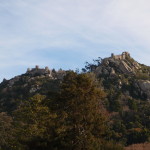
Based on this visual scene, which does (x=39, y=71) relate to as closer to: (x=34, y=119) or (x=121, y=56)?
(x=121, y=56)

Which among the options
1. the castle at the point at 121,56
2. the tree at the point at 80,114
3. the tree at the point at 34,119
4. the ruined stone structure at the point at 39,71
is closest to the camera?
the tree at the point at 80,114

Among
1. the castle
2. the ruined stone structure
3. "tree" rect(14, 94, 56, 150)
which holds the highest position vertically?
the castle

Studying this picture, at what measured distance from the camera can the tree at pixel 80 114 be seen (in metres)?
29.4

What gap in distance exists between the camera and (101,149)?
99.3 feet

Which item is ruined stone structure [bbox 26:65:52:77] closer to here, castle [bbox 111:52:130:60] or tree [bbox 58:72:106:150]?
castle [bbox 111:52:130:60]

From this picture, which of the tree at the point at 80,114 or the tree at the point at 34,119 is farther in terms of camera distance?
the tree at the point at 34,119

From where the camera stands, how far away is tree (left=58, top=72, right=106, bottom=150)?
2936cm

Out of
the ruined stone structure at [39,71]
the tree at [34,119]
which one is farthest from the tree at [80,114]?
the ruined stone structure at [39,71]

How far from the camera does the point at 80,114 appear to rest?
3036 cm

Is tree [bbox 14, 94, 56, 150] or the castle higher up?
the castle

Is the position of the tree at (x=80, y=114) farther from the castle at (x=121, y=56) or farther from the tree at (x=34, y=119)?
the castle at (x=121, y=56)

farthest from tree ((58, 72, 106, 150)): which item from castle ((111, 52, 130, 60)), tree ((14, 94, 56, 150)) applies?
castle ((111, 52, 130, 60))

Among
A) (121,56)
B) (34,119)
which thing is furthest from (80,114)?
(121,56)

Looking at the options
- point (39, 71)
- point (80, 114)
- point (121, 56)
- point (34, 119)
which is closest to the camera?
point (80, 114)
